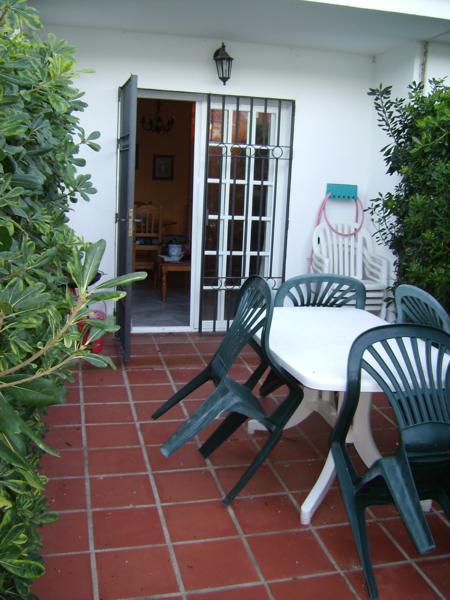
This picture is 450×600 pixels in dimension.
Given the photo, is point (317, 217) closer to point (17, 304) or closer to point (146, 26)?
point (146, 26)

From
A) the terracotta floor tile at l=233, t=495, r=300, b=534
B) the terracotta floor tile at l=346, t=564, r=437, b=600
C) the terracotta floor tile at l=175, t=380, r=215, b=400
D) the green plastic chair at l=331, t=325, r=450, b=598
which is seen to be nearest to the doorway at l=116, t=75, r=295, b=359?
the terracotta floor tile at l=175, t=380, r=215, b=400

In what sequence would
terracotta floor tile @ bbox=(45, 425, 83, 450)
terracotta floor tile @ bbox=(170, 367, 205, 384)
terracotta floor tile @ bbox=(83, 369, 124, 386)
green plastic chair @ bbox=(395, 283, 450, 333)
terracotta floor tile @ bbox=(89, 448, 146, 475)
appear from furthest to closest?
terracotta floor tile @ bbox=(170, 367, 205, 384)
terracotta floor tile @ bbox=(83, 369, 124, 386)
terracotta floor tile @ bbox=(45, 425, 83, 450)
terracotta floor tile @ bbox=(89, 448, 146, 475)
green plastic chair @ bbox=(395, 283, 450, 333)

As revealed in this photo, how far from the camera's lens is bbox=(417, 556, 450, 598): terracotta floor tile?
2369mm

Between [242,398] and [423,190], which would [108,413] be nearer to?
[242,398]

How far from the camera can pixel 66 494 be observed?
2.88 m

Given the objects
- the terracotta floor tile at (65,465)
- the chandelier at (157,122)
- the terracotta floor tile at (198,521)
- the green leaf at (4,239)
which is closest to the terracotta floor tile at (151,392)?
the terracotta floor tile at (65,465)

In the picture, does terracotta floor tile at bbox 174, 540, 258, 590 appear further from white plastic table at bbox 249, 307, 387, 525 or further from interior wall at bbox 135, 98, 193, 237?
interior wall at bbox 135, 98, 193, 237

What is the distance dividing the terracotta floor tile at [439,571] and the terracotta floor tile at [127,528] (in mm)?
1066

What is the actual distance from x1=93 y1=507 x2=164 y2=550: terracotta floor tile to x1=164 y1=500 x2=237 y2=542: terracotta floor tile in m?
0.07

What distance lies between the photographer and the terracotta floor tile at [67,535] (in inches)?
98.1

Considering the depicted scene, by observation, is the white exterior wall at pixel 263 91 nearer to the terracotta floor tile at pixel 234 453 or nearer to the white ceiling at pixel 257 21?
the white ceiling at pixel 257 21

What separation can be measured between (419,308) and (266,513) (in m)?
1.24

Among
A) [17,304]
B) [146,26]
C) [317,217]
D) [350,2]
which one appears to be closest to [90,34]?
[146,26]

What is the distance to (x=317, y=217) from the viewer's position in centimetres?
568
